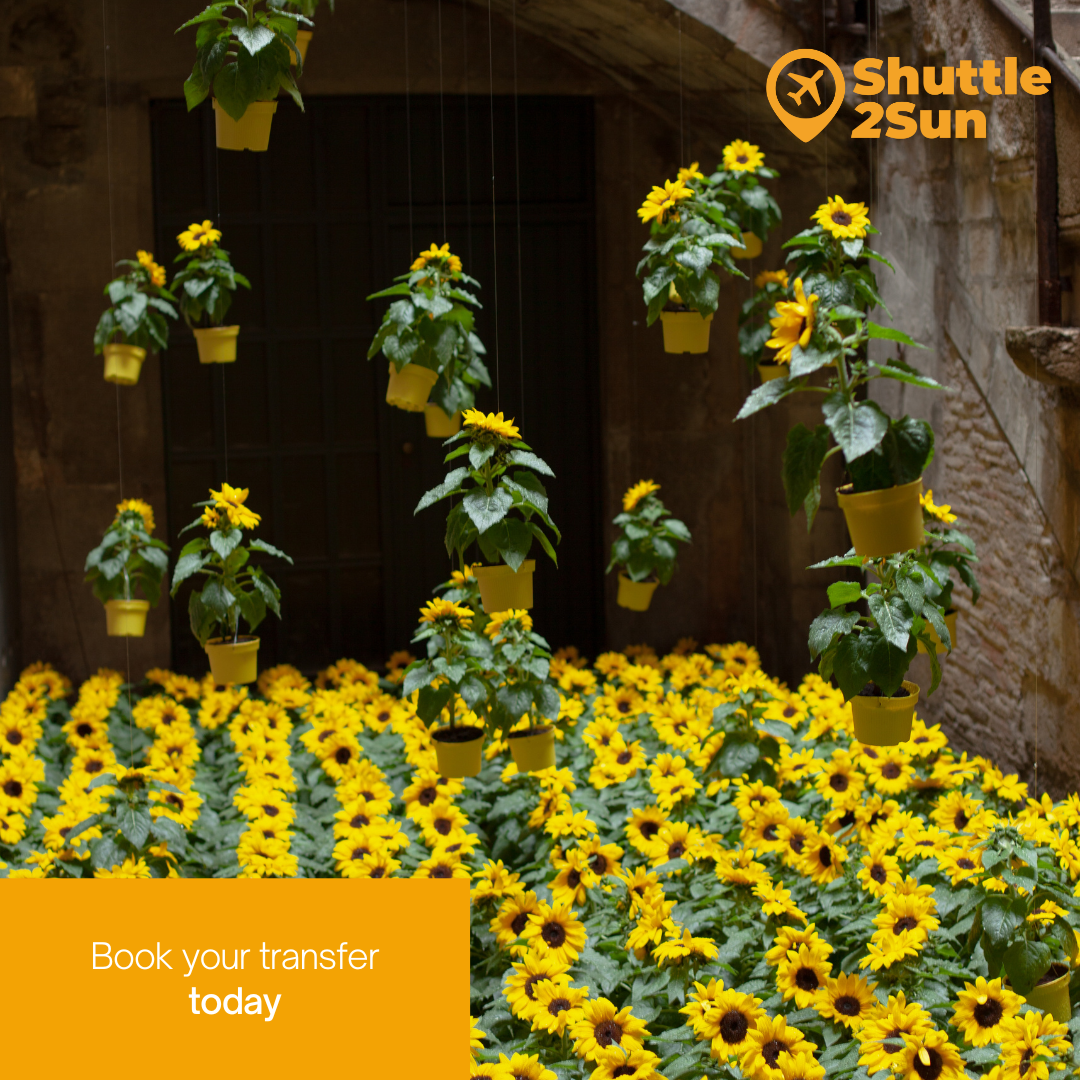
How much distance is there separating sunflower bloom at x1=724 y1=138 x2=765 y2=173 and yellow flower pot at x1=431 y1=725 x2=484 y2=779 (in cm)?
206

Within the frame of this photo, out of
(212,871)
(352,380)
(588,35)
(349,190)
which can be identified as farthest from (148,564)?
(588,35)

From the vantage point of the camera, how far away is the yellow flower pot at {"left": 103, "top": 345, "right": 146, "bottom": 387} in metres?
4.99

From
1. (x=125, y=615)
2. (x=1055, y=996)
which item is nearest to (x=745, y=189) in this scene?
(x=125, y=615)

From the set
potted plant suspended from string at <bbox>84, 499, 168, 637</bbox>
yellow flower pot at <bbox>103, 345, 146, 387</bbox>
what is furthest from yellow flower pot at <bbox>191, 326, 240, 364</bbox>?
potted plant suspended from string at <bbox>84, 499, 168, 637</bbox>

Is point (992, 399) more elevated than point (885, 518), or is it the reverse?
point (992, 399)

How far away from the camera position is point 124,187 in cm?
616

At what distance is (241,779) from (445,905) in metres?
1.82

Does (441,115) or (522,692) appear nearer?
(522,692)

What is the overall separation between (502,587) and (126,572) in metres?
2.03

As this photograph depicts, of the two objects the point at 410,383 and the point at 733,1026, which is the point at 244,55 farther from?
the point at 733,1026

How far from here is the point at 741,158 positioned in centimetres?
451

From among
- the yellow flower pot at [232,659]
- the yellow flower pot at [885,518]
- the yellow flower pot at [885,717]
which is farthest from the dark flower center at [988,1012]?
the yellow flower pot at [232,659]

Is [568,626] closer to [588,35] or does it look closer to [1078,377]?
[588,35]

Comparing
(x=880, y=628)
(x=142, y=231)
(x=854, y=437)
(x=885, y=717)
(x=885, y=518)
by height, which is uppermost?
(x=142, y=231)
